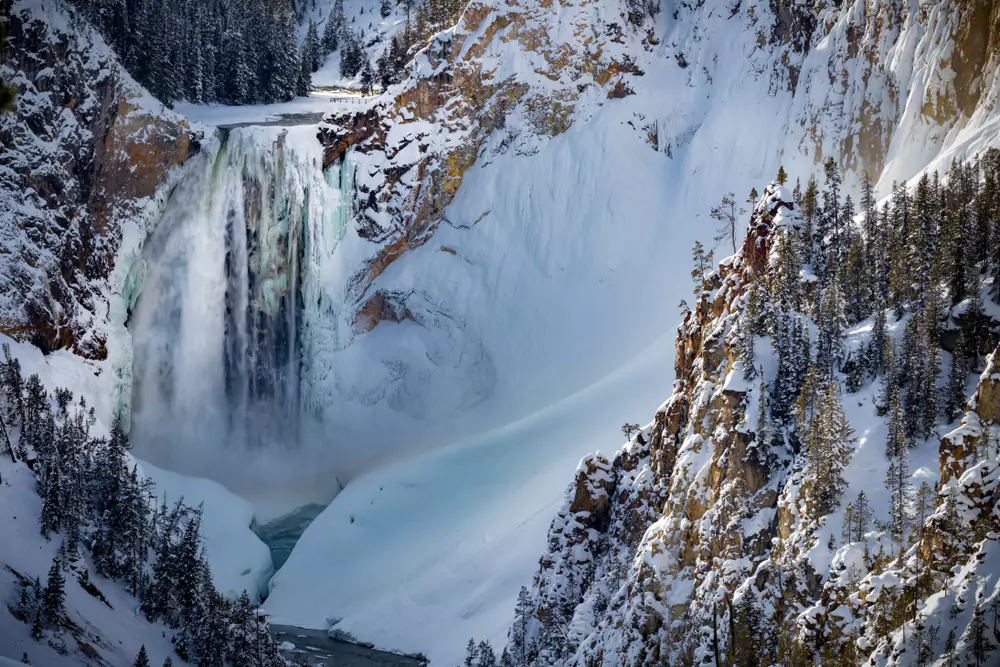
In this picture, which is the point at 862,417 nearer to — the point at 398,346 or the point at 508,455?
the point at 508,455

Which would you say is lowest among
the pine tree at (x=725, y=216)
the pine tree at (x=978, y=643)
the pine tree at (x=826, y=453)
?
the pine tree at (x=978, y=643)

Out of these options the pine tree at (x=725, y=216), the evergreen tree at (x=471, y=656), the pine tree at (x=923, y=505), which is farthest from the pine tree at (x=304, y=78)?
the pine tree at (x=923, y=505)

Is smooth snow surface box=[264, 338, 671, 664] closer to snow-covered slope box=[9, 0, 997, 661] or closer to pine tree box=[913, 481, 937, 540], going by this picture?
snow-covered slope box=[9, 0, 997, 661]

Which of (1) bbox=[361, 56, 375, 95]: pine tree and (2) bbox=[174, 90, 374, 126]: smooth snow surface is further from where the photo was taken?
(1) bbox=[361, 56, 375, 95]: pine tree

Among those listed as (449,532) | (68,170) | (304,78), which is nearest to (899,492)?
(449,532)

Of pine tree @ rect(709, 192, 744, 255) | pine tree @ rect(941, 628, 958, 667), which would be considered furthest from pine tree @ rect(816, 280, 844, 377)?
pine tree @ rect(709, 192, 744, 255)

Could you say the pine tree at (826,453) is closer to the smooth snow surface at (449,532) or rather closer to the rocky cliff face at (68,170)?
the smooth snow surface at (449,532)
